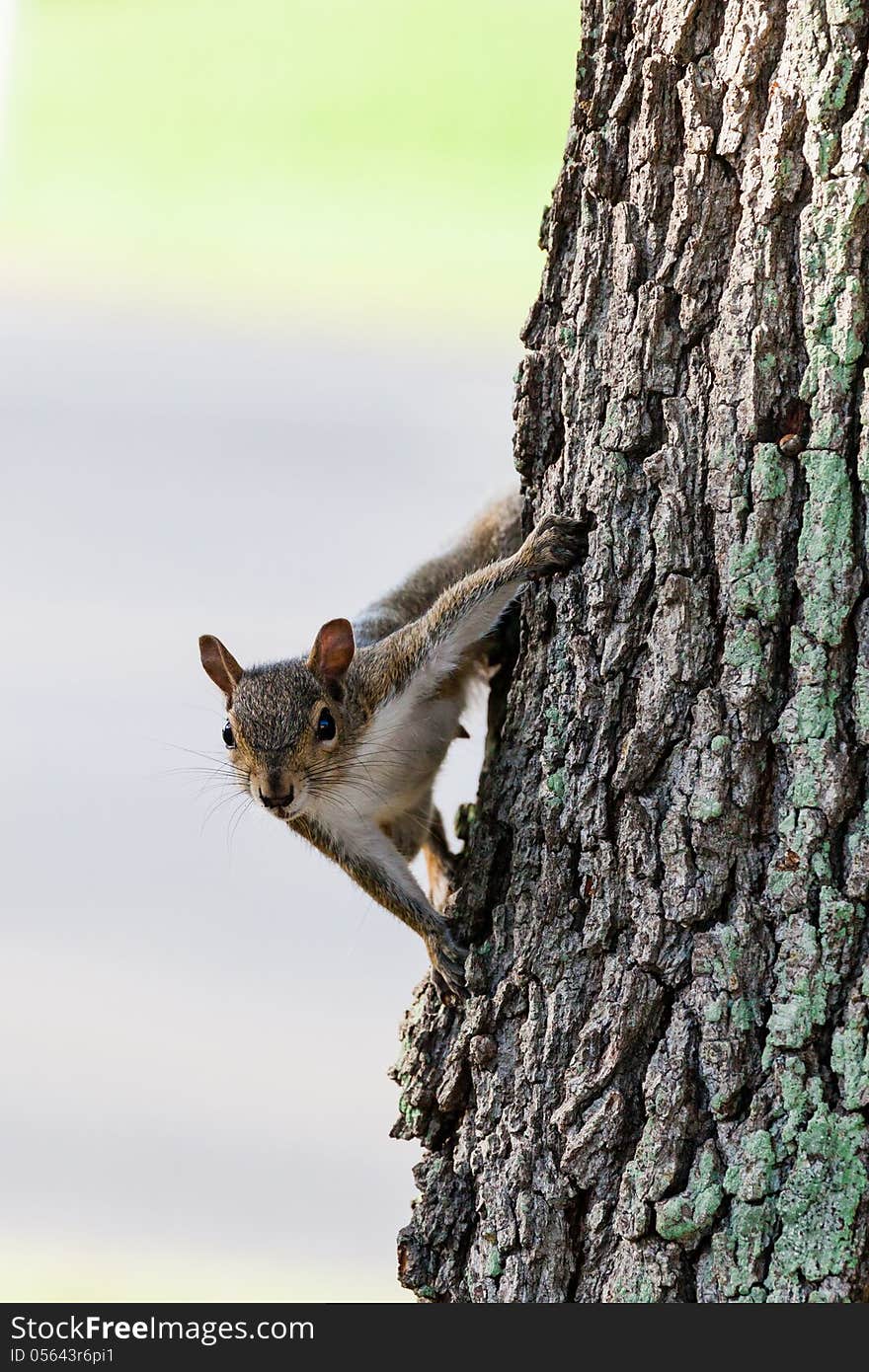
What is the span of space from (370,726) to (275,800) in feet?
1.20

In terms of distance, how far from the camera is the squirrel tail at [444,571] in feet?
11.0

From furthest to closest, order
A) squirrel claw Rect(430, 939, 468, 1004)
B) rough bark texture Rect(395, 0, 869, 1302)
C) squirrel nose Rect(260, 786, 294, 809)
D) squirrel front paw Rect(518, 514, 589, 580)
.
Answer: squirrel nose Rect(260, 786, 294, 809), squirrel claw Rect(430, 939, 468, 1004), squirrel front paw Rect(518, 514, 589, 580), rough bark texture Rect(395, 0, 869, 1302)

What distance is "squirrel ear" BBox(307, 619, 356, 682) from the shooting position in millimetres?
2975

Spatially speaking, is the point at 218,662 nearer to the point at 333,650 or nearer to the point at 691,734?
the point at 333,650

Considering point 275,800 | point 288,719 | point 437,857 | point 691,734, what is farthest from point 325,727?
point 691,734

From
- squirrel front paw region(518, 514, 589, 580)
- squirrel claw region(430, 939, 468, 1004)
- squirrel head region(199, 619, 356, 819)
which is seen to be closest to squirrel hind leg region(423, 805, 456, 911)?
squirrel head region(199, 619, 356, 819)

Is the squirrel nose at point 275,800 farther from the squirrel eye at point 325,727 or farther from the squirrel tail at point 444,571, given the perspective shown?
the squirrel tail at point 444,571

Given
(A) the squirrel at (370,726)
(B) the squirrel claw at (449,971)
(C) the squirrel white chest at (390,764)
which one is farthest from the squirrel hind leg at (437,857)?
(B) the squirrel claw at (449,971)

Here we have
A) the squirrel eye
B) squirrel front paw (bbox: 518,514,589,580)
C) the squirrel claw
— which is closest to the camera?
squirrel front paw (bbox: 518,514,589,580)

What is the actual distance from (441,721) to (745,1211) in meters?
1.54

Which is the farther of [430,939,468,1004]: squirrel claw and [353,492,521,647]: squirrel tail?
[353,492,521,647]: squirrel tail

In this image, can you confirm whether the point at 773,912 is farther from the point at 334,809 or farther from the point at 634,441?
the point at 334,809

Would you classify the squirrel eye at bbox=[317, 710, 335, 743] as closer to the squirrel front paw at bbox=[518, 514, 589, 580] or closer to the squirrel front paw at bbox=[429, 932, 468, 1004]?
the squirrel front paw at bbox=[429, 932, 468, 1004]

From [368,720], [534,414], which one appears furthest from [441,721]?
[534,414]
